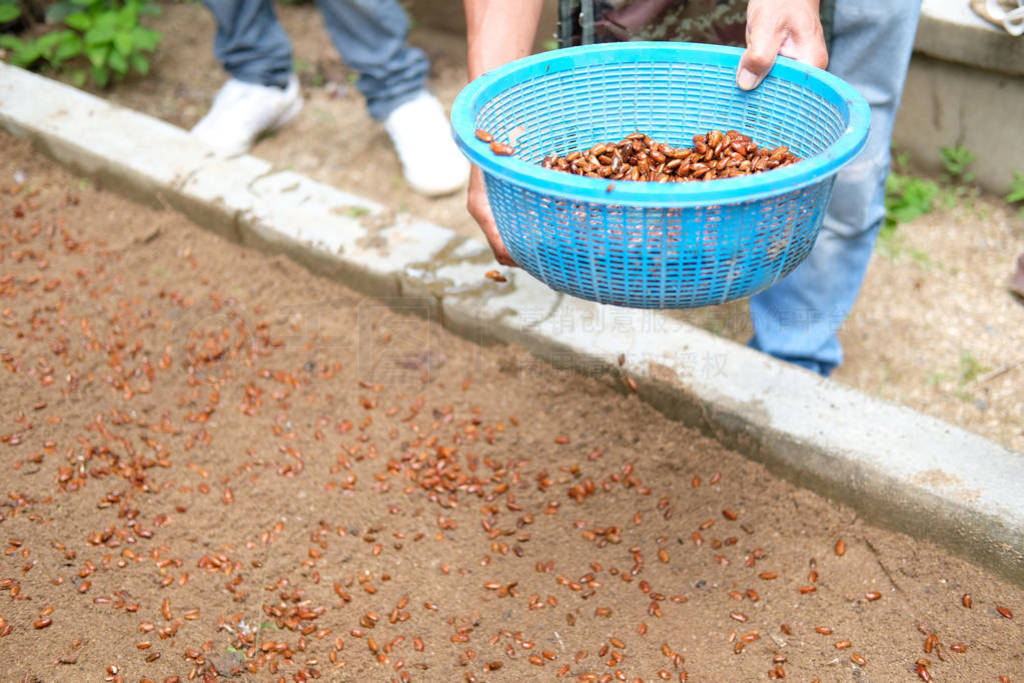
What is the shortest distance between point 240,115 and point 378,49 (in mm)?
741

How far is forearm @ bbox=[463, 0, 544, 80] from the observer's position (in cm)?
209

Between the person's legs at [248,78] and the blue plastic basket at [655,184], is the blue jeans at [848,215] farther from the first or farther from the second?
the person's legs at [248,78]

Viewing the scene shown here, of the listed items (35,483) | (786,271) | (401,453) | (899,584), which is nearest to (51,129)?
(35,483)

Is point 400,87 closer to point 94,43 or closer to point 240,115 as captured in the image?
point 240,115

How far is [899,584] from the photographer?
85.7 inches

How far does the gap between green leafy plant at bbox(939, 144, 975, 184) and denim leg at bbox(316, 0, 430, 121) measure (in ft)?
7.42

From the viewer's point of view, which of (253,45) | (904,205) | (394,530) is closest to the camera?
(394,530)

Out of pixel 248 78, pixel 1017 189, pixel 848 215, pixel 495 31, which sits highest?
pixel 495 31

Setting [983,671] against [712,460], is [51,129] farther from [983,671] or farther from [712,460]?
[983,671]

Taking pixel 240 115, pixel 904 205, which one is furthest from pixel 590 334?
pixel 240 115

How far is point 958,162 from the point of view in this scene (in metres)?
3.63

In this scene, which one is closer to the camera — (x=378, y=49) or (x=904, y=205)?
(x=904, y=205)

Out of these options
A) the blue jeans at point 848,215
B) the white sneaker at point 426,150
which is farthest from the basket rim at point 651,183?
the white sneaker at point 426,150

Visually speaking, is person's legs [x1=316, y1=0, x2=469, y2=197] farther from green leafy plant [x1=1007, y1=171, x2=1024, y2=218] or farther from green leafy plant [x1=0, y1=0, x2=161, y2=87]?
green leafy plant [x1=1007, y1=171, x2=1024, y2=218]
